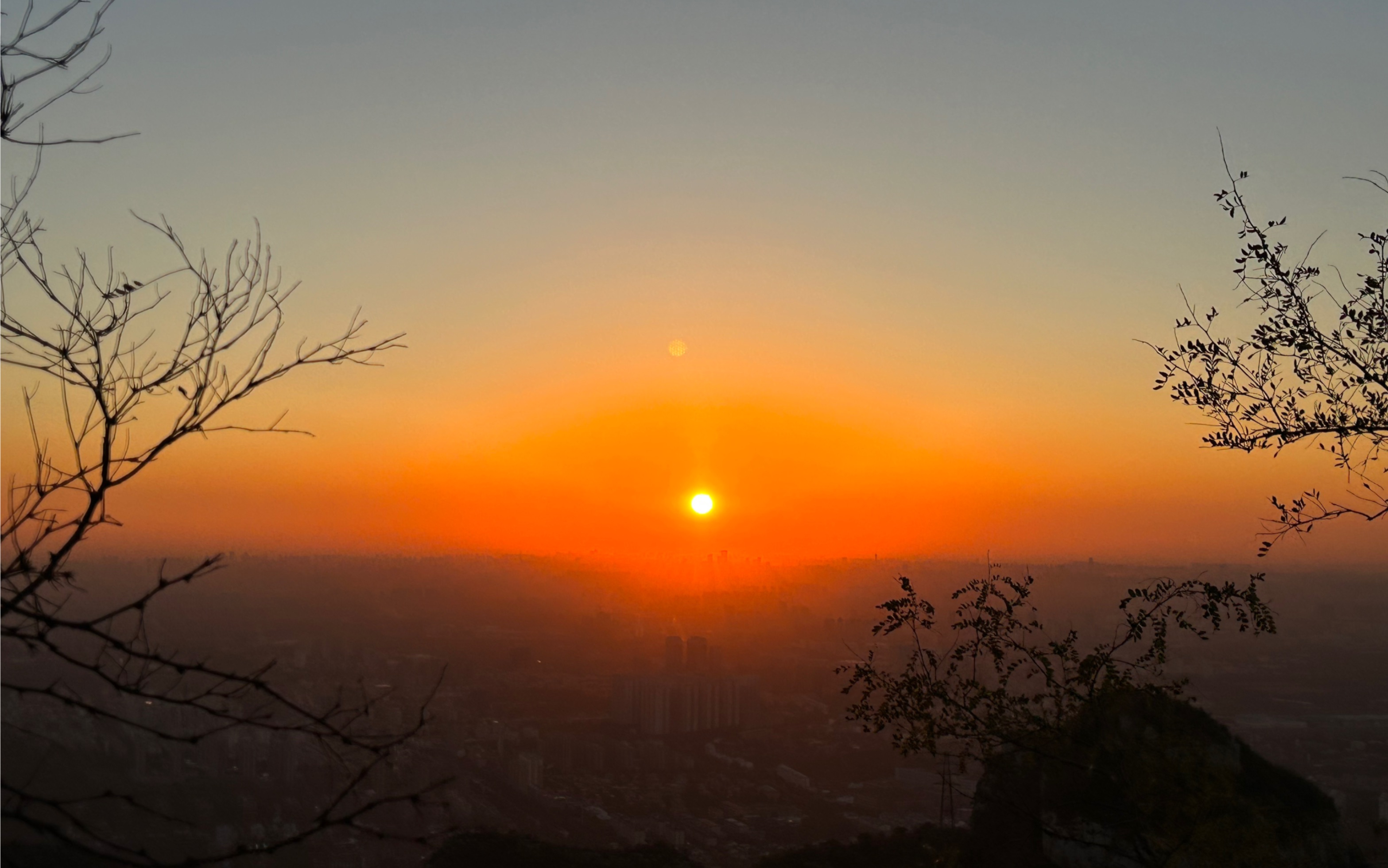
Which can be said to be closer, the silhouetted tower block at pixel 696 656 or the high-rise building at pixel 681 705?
the high-rise building at pixel 681 705

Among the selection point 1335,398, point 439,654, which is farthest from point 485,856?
point 439,654

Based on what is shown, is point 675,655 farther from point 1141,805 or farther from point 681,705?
point 1141,805

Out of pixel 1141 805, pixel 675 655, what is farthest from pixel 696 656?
pixel 1141 805

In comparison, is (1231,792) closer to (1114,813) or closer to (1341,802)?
(1114,813)

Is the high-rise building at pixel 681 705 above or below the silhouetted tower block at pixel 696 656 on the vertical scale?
below

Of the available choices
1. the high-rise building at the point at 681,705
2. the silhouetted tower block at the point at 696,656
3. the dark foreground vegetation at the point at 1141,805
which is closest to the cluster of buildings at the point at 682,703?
the high-rise building at the point at 681,705

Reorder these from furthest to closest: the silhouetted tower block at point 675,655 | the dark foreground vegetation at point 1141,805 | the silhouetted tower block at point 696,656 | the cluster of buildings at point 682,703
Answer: the silhouetted tower block at point 675,655 < the silhouetted tower block at point 696,656 < the cluster of buildings at point 682,703 < the dark foreground vegetation at point 1141,805

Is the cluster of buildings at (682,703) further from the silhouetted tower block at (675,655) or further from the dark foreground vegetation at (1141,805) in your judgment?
the dark foreground vegetation at (1141,805)

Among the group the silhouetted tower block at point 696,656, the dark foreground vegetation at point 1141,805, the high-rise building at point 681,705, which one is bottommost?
the high-rise building at point 681,705
